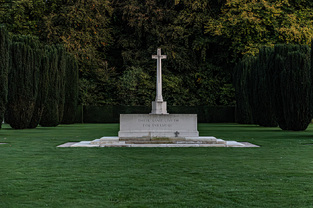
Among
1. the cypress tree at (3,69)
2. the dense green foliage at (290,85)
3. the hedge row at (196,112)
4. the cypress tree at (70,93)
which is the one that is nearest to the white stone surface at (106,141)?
the cypress tree at (3,69)

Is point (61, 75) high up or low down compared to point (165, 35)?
down

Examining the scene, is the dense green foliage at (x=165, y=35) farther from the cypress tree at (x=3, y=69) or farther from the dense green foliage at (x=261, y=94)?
the cypress tree at (x=3, y=69)

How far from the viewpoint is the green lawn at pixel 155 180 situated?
5582mm

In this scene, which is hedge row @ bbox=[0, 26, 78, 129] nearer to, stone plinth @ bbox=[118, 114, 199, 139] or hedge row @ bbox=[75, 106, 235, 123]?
hedge row @ bbox=[75, 106, 235, 123]

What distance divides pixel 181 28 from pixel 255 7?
6.51 meters

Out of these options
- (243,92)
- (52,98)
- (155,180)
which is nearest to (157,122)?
(155,180)

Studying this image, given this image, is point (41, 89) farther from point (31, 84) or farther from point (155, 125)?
point (155, 125)

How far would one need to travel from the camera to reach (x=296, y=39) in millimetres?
35875

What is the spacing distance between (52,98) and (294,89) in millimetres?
15766

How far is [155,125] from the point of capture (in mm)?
16031

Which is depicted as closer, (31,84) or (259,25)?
(31,84)

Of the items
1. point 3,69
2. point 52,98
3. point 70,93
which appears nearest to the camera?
point 3,69

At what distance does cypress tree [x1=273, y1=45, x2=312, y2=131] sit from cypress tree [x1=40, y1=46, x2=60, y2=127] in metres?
14.5

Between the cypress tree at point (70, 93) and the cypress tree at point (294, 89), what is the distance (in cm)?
1761
